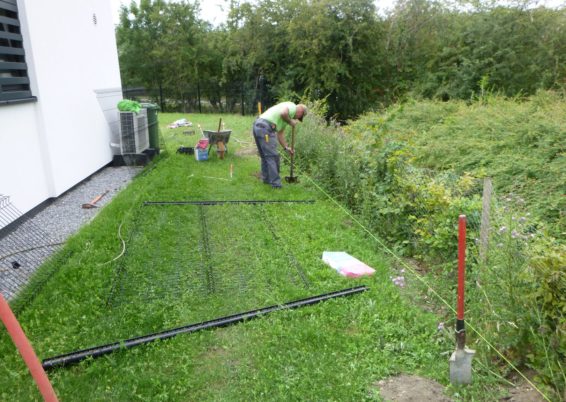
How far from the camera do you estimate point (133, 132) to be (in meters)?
7.79

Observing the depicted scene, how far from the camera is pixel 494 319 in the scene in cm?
262

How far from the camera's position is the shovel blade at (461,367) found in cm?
230

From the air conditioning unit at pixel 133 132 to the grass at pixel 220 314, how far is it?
3057 millimetres

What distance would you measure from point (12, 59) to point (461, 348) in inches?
220

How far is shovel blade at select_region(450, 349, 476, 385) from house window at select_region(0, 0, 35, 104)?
4898 mm

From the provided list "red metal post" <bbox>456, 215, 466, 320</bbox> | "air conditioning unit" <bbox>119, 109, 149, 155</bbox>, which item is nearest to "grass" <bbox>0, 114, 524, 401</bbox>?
"red metal post" <bbox>456, 215, 466, 320</bbox>

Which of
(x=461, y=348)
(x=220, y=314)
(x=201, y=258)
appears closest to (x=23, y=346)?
(x=220, y=314)

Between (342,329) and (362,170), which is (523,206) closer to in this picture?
(362,170)

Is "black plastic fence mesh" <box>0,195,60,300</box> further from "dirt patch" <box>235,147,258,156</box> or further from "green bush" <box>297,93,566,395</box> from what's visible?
"dirt patch" <box>235,147,258,156</box>

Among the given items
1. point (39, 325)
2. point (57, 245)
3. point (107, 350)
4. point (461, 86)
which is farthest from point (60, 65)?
point (461, 86)

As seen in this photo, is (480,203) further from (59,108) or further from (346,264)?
(59,108)

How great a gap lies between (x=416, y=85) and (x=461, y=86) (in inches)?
80.8

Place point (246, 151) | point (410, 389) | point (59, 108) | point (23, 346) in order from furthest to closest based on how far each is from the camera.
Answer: point (246, 151) → point (59, 108) → point (410, 389) → point (23, 346)

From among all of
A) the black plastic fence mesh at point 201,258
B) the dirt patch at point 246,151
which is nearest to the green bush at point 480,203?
the black plastic fence mesh at point 201,258
